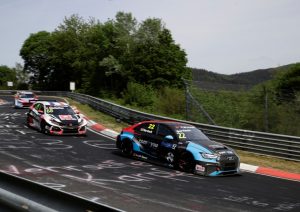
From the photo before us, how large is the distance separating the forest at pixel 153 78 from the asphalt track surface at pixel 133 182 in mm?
5536

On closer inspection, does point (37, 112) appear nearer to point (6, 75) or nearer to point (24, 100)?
point (24, 100)

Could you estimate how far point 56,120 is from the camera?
2045cm

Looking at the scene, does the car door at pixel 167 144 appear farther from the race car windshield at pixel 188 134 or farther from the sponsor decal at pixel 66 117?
the sponsor decal at pixel 66 117

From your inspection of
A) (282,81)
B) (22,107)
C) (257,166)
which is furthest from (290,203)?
(282,81)

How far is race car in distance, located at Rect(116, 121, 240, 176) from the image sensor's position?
13094 millimetres

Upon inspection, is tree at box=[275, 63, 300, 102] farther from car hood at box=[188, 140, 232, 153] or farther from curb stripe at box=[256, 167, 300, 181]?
car hood at box=[188, 140, 232, 153]

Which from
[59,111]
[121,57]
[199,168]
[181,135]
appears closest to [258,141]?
[181,135]

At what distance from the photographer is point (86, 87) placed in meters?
58.0

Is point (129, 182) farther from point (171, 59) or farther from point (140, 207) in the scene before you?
point (171, 59)

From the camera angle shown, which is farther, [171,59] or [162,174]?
[171,59]

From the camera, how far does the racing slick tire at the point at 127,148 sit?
51.6 feet

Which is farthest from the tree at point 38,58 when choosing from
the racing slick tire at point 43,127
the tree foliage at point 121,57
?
the racing slick tire at point 43,127

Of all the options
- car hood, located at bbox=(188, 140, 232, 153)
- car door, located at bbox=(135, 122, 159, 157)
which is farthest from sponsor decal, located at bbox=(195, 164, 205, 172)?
car door, located at bbox=(135, 122, 159, 157)

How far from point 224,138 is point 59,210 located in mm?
15175
